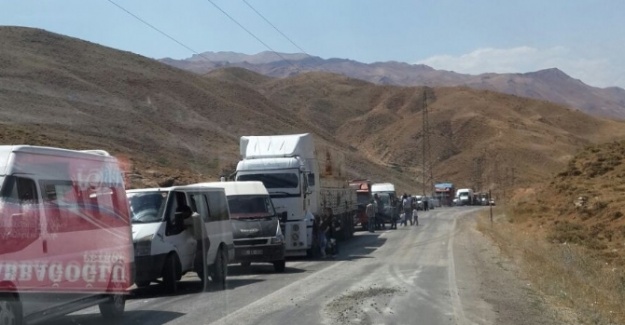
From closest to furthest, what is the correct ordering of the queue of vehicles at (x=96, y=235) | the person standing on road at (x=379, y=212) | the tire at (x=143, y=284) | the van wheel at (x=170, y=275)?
1. the queue of vehicles at (x=96, y=235)
2. the tire at (x=143, y=284)
3. the van wheel at (x=170, y=275)
4. the person standing on road at (x=379, y=212)

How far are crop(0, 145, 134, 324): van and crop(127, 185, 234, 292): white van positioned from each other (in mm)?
2532

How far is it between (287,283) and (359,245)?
48.7 ft

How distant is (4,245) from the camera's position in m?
9.49

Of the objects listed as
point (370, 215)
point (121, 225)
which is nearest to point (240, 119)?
point (370, 215)

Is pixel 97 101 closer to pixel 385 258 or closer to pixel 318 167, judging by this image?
pixel 318 167

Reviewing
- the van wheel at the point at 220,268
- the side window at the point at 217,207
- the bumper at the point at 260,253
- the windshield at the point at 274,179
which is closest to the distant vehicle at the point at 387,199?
the windshield at the point at 274,179

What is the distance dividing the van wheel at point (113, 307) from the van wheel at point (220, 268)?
507 centimetres

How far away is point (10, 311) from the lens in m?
9.73

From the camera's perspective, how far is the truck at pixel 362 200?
45.8 metres

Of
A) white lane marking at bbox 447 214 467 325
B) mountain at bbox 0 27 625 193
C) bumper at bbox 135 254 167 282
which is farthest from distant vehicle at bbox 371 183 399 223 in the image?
bumper at bbox 135 254 167 282

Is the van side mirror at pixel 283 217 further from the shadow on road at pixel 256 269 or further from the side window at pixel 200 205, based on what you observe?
the side window at pixel 200 205

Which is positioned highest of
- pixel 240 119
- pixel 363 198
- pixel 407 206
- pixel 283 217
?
pixel 240 119

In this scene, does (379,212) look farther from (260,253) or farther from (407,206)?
(260,253)

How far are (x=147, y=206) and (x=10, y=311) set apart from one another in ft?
23.4
